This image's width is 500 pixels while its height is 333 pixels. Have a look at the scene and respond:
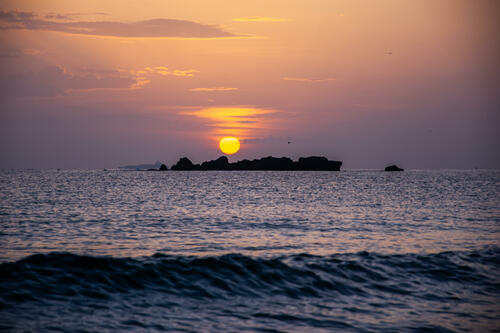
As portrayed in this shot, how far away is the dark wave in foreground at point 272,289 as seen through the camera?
14461 millimetres

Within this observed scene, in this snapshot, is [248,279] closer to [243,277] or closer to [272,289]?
[243,277]

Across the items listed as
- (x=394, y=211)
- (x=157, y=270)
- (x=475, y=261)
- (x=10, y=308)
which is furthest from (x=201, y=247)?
(x=394, y=211)

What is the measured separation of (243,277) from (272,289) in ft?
5.75

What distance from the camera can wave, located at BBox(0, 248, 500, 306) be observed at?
17.4 m

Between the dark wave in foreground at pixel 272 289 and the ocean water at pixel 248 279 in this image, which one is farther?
the dark wave in foreground at pixel 272 289

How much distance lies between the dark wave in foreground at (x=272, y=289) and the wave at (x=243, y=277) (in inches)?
1.6

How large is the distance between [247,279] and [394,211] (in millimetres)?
36134

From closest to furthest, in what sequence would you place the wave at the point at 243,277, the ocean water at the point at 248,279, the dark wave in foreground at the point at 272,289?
1. the ocean water at the point at 248,279
2. the dark wave in foreground at the point at 272,289
3. the wave at the point at 243,277

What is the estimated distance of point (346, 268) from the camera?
21094 millimetres

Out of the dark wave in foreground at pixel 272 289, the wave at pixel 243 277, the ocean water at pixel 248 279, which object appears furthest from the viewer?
the wave at pixel 243 277

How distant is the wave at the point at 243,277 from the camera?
1744 centimetres

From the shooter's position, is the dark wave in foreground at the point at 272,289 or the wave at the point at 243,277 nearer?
the dark wave in foreground at the point at 272,289

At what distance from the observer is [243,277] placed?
19.5 metres

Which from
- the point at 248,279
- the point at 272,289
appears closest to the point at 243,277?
Result: the point at 248,279
